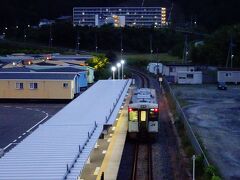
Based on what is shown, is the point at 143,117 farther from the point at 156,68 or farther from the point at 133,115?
the point at 156,68

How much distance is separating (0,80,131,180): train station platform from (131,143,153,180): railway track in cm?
169

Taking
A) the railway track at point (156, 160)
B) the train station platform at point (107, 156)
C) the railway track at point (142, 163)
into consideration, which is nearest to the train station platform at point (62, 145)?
the train station platform at point (107, 156)

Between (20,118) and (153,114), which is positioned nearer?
(153,114)

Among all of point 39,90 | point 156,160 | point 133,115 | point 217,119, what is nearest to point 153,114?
point 133,115

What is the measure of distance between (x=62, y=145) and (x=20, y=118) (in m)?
12.8

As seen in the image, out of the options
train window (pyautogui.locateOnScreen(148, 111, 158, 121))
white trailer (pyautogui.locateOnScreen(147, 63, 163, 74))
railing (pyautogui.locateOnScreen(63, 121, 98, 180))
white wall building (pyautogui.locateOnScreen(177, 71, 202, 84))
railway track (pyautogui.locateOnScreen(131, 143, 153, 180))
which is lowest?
railway track (pyautogui.locateOnScreen(131, 143, 153, 180))

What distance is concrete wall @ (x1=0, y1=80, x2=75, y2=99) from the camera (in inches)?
1264

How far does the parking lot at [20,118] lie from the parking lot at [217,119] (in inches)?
305

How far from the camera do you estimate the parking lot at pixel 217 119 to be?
17978 mm

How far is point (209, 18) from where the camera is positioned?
314 ft

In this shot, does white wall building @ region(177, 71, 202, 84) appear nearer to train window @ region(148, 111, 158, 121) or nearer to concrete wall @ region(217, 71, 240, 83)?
concrete wall @ region(217, 71, 240, 83)

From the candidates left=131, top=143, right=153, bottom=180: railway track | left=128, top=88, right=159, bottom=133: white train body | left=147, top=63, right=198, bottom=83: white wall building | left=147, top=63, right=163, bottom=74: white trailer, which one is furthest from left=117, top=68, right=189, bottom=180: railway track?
left=147, top=63, right=163, bottom=74: white trailer

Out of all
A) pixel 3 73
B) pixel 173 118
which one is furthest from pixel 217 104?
pixel 3 73

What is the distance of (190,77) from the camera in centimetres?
4656
